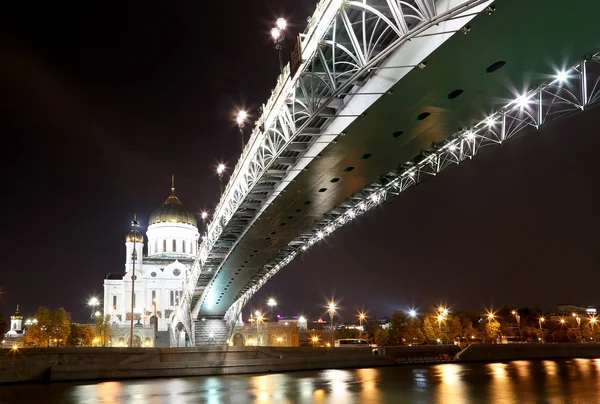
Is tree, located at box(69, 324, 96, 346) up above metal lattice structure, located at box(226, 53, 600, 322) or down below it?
below

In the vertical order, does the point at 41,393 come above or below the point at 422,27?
below

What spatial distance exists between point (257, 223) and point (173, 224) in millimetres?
83421

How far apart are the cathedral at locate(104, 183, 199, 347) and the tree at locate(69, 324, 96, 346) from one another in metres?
9.09

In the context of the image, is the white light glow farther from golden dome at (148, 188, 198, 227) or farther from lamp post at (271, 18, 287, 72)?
golden dome at (148, 188, 198, 227)

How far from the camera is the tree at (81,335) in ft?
261

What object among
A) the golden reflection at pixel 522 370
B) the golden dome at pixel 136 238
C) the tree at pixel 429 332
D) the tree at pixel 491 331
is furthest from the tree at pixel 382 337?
the golden dome at pixel 136 238

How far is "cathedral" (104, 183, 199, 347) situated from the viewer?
101194 mm

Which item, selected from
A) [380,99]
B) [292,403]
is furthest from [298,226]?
[380,99]

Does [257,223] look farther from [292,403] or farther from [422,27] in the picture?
[422,27]

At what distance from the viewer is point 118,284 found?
345ft

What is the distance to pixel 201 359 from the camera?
44312 mm

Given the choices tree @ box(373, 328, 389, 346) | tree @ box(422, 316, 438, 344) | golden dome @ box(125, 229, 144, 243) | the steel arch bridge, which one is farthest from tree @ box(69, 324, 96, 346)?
the steel arch bridge

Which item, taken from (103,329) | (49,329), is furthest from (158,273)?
(49,329)

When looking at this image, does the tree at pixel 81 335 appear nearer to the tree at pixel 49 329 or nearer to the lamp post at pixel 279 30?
the tree at pixel 49 329
